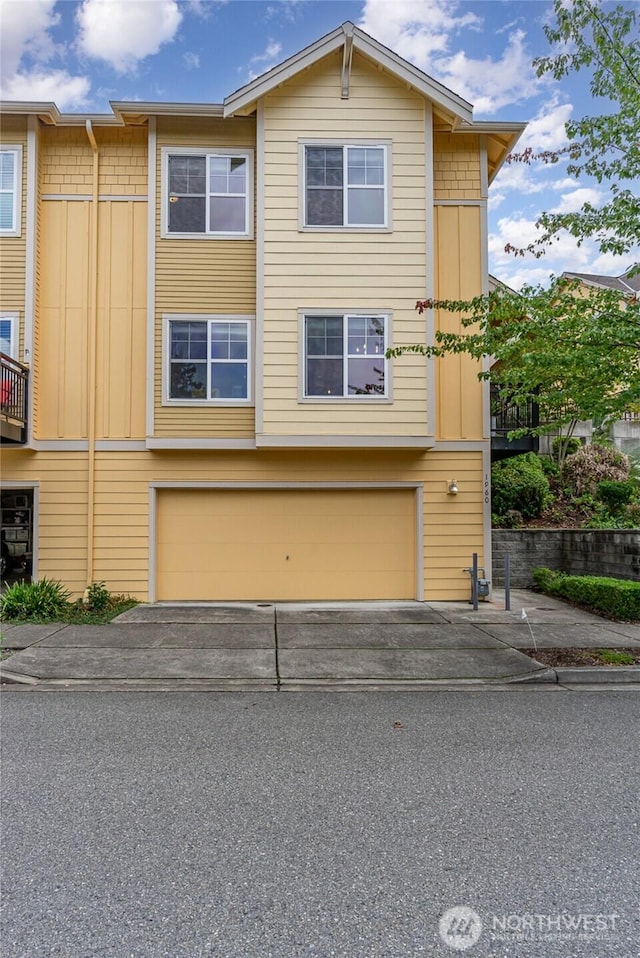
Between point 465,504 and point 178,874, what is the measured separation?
8.60 metres

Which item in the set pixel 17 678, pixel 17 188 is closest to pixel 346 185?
pixel 17 188

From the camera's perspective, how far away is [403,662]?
21.7 ft

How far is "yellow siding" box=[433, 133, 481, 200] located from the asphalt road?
925cm

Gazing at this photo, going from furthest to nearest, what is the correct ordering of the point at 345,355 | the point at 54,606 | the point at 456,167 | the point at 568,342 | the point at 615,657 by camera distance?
the point at 456,167 → the point at 345,355 → the point at 54,606 → the point at 568,342 → the point at 615,657

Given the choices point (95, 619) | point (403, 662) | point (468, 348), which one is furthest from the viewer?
point (95, 619)

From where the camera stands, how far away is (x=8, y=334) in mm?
10156

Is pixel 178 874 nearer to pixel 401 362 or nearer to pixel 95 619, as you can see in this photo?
pixel 95 619

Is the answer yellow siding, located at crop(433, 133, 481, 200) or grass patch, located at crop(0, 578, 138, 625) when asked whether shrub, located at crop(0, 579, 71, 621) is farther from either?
yellow siding, located at crop(433, 133, 481, 200)

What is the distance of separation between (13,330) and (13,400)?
1404mm

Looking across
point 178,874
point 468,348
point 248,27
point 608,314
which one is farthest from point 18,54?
point 178,874

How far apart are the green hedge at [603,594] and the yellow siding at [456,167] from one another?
7.27 metres

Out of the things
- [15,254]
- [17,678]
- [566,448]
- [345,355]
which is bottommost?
[17,678]

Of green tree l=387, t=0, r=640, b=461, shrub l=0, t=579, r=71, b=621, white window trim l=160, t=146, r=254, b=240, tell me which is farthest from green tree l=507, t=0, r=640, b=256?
shrub l=0, t=579, r=71, b=621

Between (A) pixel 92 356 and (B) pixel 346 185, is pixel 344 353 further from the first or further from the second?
(A) pixel 92 356
